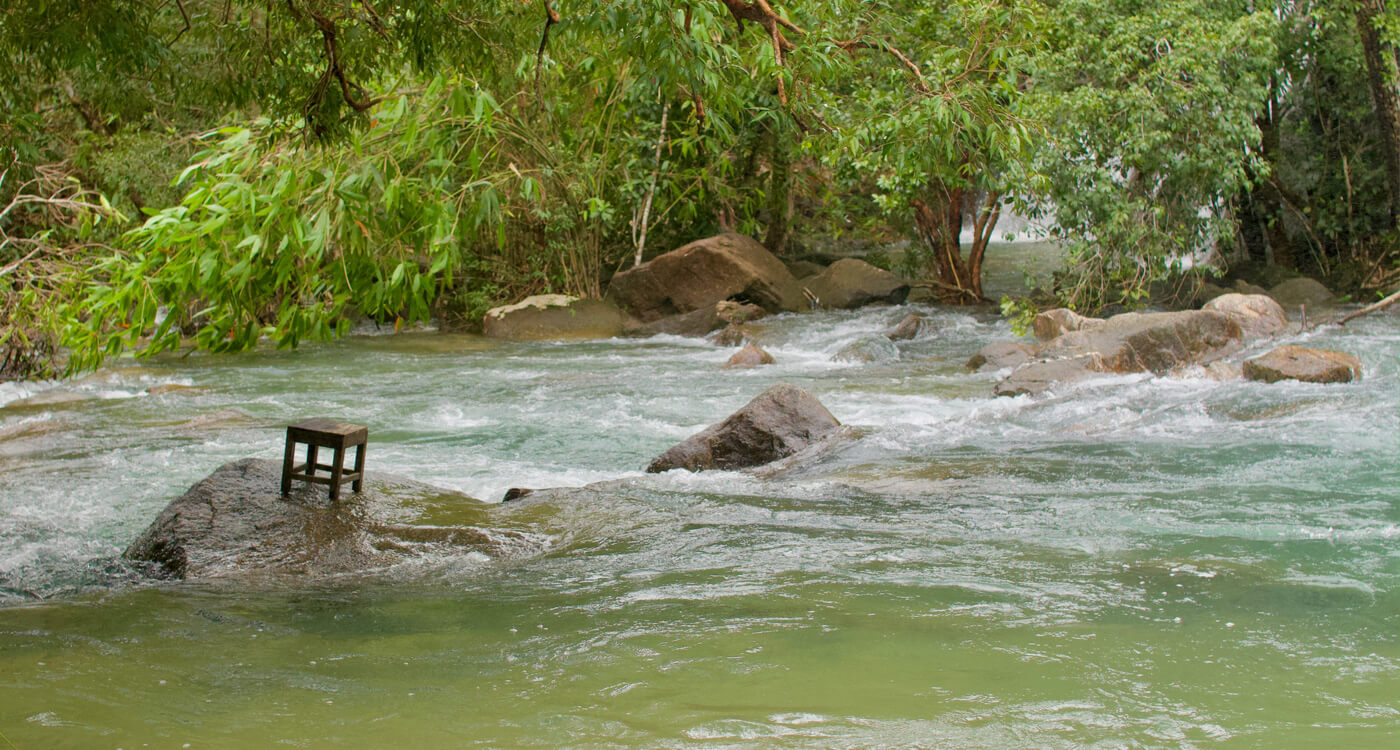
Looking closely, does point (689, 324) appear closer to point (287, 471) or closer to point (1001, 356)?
point (1001, 356)

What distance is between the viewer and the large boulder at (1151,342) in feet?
39.2

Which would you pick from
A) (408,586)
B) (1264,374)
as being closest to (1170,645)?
(408,586)

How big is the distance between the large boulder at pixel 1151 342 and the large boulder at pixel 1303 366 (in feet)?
3.40

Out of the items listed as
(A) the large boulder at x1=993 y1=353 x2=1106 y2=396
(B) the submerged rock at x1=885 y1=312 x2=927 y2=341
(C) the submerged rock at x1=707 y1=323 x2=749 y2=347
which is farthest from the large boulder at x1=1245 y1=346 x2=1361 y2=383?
(C) the submerged rock at x1=707 y1=323 x2=749 y2=347

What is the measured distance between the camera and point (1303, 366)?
10836 millimetres

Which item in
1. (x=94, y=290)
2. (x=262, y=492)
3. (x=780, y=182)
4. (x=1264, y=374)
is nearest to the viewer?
(x=94, y=290)

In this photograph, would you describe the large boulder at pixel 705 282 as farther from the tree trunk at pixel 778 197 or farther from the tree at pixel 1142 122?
the tree at pixel 1142 122

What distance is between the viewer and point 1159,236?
1514 cm

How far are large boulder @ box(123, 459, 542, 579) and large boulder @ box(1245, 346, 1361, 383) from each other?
8.07 m

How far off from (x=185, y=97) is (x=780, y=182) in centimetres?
1467

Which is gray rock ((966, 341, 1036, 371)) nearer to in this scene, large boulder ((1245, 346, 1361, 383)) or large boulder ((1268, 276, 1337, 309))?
large boulder ((1245, 346, 1361, 383))

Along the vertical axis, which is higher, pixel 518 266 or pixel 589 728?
pixel 518 266

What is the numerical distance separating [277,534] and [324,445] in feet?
1.64

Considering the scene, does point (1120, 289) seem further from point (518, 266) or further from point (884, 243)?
point (518, 266)
